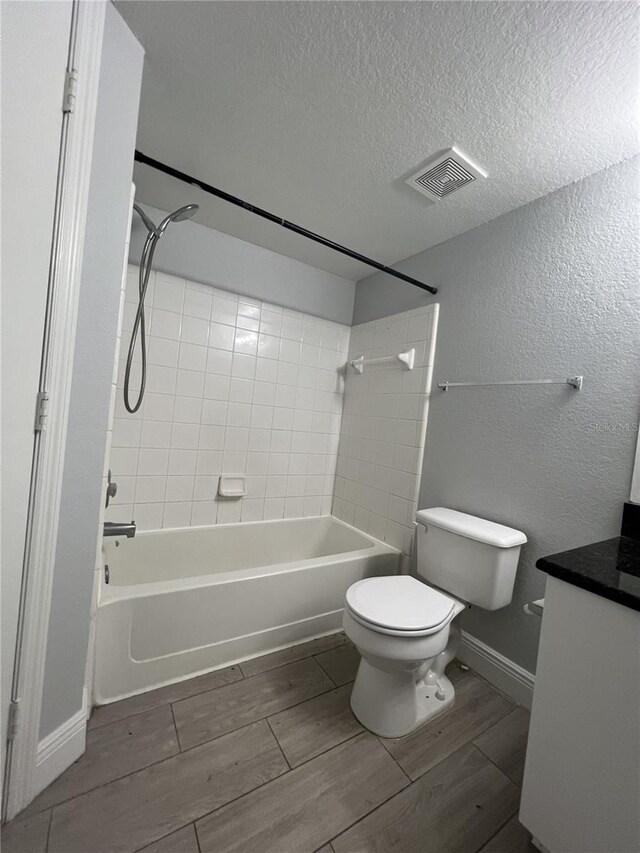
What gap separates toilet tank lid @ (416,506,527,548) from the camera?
1314 mm

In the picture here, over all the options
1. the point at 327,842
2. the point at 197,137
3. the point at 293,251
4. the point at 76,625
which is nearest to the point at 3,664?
the point at 76,625

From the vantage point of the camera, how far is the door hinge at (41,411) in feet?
2.66

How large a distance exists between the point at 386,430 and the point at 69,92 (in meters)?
1.87

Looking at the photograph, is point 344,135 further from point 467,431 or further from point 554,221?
point 467,431

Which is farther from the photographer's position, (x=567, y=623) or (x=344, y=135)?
(x=344, y=135)

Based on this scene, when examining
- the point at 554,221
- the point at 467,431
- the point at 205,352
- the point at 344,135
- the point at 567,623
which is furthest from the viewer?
the point at 205,352

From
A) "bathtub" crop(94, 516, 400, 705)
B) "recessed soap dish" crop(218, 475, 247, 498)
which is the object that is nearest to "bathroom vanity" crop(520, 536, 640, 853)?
"bathtub" crop(94, 516, 400, 705)

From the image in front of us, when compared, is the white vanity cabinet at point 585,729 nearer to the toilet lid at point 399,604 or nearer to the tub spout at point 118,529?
the toilet lid at point 399,604

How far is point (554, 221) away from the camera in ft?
4.59

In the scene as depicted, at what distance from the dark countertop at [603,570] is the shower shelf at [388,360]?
1.26m

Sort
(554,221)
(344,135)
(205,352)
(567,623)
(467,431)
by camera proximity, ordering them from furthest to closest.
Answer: (205,352) → (467,431) → (554,221) → (344,135) → (567,623)

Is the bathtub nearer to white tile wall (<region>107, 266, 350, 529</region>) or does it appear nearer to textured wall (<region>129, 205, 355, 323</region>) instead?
white tile wall (<region>107, 266, 350, 529</region>)

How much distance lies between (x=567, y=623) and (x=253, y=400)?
1.85 metres

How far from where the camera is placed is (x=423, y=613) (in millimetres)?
1176
